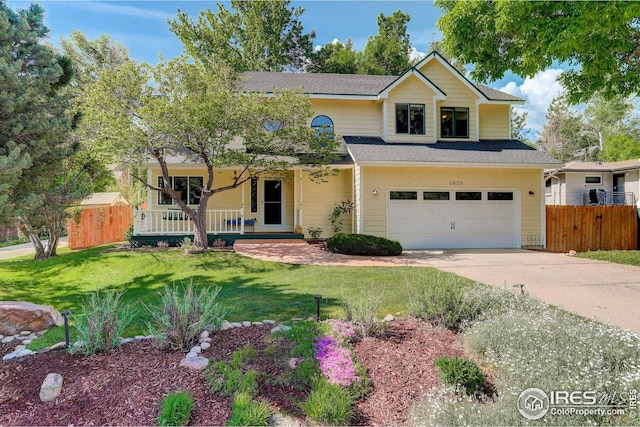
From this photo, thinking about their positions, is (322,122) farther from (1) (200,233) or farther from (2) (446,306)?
(2) (446,306)

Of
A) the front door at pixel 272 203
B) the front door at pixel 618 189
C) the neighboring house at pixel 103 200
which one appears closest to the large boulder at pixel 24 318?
the front door at pixel 272 203

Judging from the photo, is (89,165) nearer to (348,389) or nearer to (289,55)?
(348,389)

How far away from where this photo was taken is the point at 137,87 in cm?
1047

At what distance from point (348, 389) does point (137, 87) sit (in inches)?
420

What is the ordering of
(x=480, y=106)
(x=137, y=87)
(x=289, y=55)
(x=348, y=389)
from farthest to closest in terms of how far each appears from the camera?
1. (x=289, y=55)
2. (x=480, y=106)
3. (x=137, y=87)
4. (x=348, y=389)

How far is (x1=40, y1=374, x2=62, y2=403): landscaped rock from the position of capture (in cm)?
322

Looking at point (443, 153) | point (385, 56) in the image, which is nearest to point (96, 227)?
point (443, 153)

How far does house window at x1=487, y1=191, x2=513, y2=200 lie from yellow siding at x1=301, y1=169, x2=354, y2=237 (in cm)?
546

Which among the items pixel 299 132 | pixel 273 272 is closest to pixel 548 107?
pixel 299 132

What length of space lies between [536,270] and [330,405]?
820cm

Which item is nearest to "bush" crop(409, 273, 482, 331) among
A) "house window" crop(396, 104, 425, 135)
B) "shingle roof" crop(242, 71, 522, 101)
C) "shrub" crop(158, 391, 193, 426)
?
"shrub" crop(158, 391, 193, 426)

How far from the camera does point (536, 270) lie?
9070 millimetres

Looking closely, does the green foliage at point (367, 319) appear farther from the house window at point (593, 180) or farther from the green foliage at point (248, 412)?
the house window at point (593, 180)

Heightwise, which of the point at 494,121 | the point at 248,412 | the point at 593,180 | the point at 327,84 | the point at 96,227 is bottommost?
the point at 248,412
